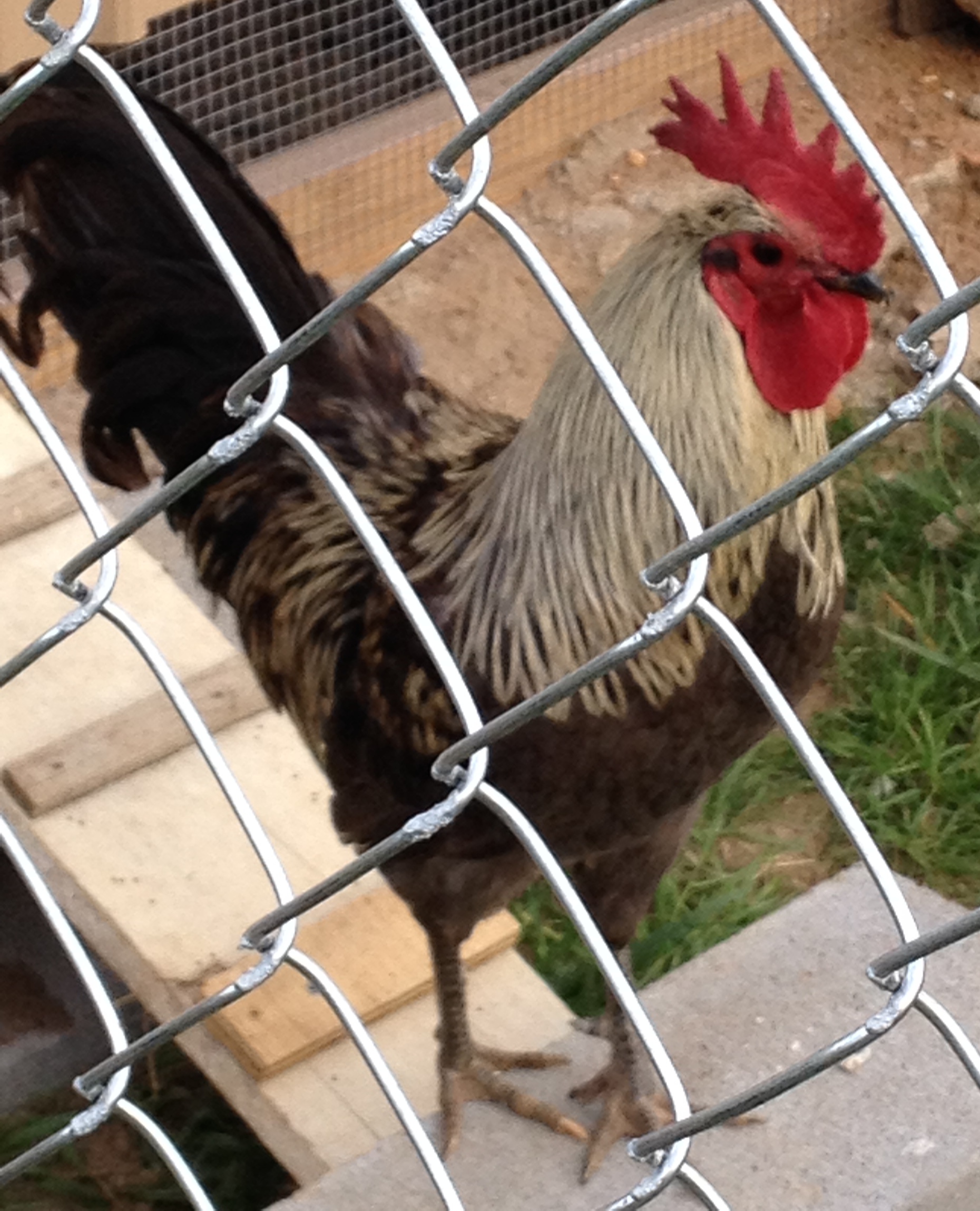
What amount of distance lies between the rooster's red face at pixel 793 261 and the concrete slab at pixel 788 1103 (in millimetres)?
725

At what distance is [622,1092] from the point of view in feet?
5.87

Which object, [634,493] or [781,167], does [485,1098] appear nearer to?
[634,493]

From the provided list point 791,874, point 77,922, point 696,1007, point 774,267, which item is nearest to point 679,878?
point 791,874

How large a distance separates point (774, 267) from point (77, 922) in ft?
3.88

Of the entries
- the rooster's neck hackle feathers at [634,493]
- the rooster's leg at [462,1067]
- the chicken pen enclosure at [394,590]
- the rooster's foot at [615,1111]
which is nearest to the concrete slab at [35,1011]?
the chicken pen enclosure at [394,590]

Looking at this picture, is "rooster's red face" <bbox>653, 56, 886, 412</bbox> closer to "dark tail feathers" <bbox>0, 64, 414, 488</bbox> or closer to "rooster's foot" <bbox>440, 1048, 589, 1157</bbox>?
"dark tail feathers" <bbox>0, 64, 414, 488</bbox>

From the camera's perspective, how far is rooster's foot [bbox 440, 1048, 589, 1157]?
1751 millimetres

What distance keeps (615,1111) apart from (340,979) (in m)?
0.38

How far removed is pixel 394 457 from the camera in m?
1.71

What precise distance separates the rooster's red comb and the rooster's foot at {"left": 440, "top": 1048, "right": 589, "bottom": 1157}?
0.97 metres

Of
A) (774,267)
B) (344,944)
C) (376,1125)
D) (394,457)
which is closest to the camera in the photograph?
(774,267)

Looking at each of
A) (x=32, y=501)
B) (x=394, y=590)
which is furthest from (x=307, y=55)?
(x=394, y=590)

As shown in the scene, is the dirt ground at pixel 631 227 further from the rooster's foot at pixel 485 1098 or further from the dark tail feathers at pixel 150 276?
the rooster's foot at pixel 485 1098

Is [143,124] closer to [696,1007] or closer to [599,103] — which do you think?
[696,1007]
